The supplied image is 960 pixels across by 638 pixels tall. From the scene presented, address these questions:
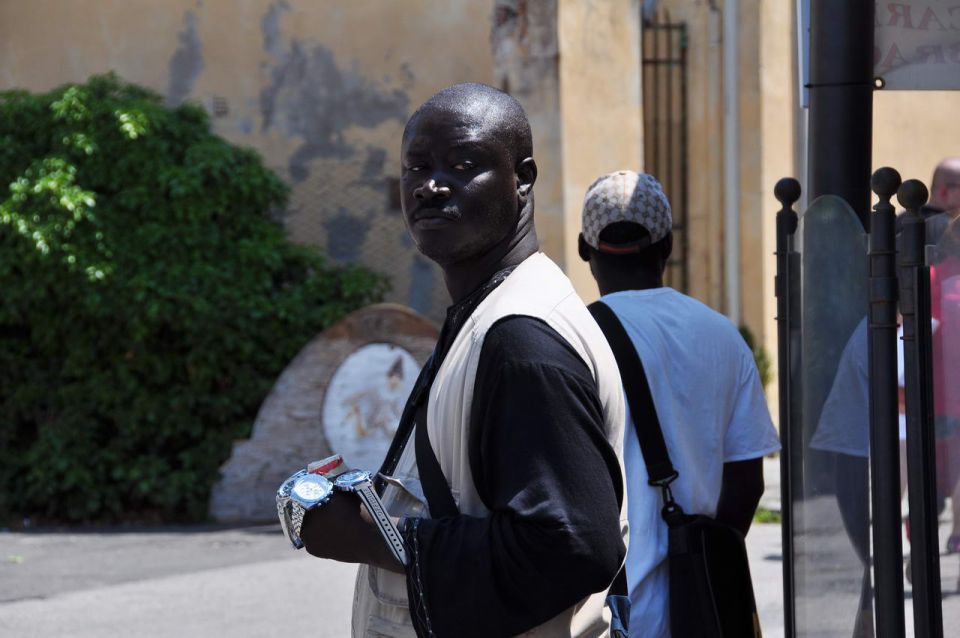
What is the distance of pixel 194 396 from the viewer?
32.9 ft

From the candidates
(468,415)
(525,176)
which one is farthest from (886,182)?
(468,415)

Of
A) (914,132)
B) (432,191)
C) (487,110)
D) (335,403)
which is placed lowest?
(335,403)

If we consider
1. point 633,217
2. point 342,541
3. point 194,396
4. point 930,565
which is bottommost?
point 194,396

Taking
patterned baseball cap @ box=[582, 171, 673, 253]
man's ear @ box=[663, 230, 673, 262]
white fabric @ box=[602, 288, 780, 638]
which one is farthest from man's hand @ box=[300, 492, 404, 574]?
man's ear @ box=[663, 230, 673, 262]

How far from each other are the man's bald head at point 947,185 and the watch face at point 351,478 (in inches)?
98.4

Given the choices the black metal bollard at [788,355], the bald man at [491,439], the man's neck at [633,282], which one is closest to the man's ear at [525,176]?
the bald man at [491,439]

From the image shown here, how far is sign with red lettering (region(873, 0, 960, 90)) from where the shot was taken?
12.1 feet

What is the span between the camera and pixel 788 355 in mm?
3615

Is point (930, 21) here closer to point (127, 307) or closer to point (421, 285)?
point (127, 307)

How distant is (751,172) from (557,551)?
9.61 meters

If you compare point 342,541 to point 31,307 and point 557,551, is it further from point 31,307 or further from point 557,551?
point 31,307

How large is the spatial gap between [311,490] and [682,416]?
139 centimetres

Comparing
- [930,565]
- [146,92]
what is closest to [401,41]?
[146,92]

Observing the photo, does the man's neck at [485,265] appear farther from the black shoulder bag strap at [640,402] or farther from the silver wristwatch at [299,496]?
the black shoulder bag strap at [640,402]
